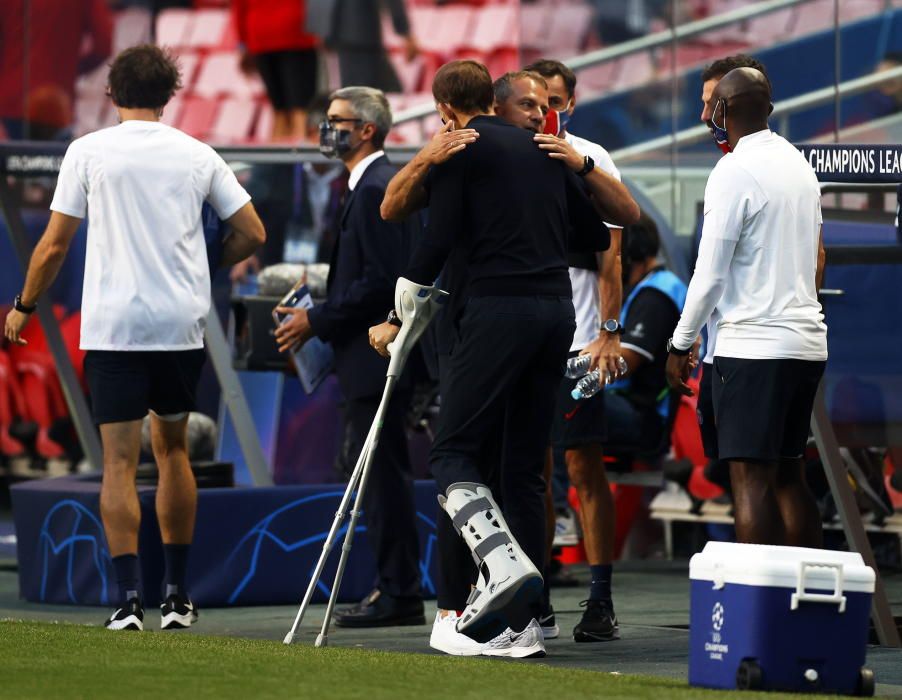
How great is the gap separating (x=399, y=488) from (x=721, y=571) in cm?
Answer: 224

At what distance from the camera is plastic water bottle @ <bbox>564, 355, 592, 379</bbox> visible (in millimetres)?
7078

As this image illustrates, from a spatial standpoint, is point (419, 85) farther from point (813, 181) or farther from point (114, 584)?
point (813, 181)

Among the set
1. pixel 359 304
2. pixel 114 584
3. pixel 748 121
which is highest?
pixel 748 121

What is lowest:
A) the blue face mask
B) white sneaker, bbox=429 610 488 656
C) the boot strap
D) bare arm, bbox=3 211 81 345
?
white sneaker, bbox=429 610 488 656

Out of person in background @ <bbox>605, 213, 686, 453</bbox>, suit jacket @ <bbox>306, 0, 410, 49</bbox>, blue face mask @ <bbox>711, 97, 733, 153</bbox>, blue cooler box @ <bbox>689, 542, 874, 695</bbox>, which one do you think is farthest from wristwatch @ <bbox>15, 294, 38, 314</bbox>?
suit jacket @ <bbox>306, 0, 410, 49</bbox>

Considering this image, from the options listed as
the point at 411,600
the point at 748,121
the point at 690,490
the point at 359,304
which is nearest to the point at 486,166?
the point at 748,121

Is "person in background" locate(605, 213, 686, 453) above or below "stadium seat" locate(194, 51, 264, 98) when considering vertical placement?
below

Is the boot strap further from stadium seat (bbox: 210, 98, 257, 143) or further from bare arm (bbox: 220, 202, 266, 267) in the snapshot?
stadium seat (bbox: 210, 98, 257, 143)

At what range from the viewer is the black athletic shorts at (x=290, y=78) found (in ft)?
46.0

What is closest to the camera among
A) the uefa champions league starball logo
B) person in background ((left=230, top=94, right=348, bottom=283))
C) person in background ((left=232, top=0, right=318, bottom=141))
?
the uefa champions league starball logo

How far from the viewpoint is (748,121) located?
631 cm

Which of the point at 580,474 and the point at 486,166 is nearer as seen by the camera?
the point at 486,166

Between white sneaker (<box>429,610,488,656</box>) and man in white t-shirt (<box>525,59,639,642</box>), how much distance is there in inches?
24.6

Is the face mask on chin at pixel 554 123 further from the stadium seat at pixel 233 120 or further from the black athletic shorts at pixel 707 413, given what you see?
the stadium seat at pixel 233 120
